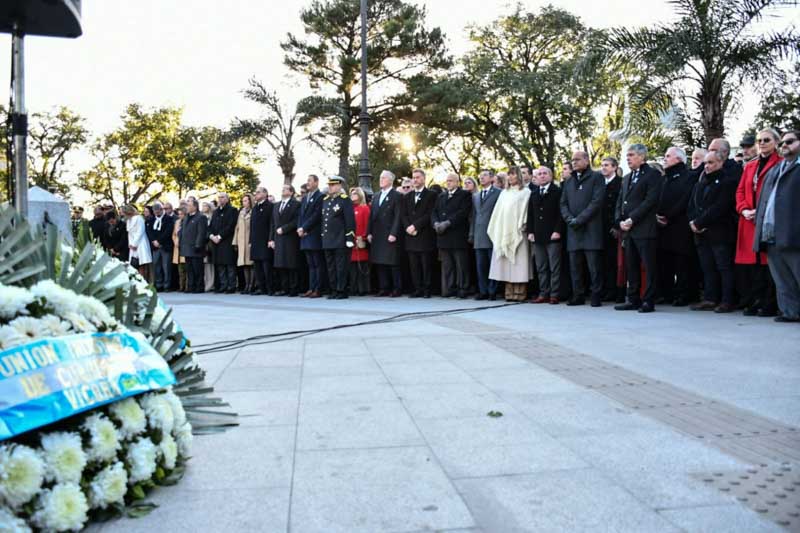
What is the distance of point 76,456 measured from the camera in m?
2.42

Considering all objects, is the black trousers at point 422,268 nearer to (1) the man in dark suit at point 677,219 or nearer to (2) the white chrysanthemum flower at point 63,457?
(1) the man in dark suit at point 677,219

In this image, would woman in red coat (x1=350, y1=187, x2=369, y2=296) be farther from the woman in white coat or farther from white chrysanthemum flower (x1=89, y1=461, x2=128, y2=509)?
white chrysanthemum flower (x1=89, y1=461, x2=128, y2=509)

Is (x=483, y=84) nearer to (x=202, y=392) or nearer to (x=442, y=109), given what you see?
(x=442, y=109)

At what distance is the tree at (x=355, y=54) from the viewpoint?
3528 centimetres

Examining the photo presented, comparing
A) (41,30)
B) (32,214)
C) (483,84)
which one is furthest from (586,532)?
(483,84)

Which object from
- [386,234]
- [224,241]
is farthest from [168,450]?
[224,241]

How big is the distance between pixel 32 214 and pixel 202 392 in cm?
1150

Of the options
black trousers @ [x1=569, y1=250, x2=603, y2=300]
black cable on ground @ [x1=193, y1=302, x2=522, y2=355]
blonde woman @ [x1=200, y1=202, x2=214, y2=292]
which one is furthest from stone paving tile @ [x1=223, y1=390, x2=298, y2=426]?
blonde woman @ [x1=200, y1=202, x2=214, y2=292]

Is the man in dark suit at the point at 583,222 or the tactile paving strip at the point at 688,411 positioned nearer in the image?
the tactile paving strip at the point at 688,411

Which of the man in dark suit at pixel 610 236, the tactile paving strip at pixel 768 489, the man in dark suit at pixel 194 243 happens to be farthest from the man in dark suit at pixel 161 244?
the tactile paving strip at pixel 768 489

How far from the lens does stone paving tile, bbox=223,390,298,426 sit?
12.4ft

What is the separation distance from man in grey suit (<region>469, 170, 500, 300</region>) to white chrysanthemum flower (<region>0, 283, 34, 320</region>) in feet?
30.3

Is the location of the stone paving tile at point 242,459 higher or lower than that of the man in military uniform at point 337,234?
lower

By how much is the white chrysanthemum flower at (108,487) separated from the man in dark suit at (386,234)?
9803 mm
